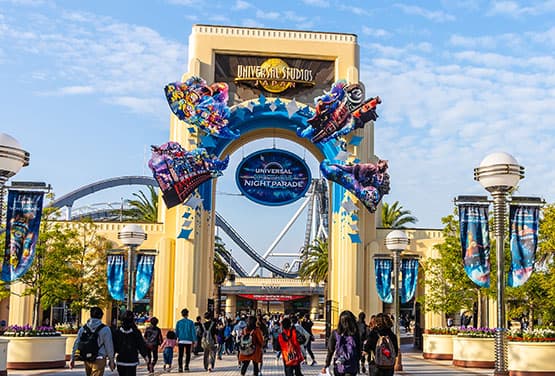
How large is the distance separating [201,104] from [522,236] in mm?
21735

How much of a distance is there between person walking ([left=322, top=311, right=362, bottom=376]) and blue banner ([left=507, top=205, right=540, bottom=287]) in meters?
5.98

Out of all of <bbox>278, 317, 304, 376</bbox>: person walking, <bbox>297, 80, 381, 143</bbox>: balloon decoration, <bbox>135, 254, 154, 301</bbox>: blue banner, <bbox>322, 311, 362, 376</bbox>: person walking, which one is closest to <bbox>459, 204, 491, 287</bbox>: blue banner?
<bbox>278, 317, 304, 376</bbox>: person walking

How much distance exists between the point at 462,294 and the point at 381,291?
3.44 metres

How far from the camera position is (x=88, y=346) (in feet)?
39.7

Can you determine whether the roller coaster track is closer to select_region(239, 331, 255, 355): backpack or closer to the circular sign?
the circular sign

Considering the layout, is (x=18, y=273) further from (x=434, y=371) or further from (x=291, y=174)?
(x=291, y=174)

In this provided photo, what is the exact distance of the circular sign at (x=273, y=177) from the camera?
3888cm

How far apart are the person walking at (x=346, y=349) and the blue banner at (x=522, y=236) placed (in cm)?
598

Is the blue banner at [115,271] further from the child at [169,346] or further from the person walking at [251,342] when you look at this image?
the person walking at [251,342]

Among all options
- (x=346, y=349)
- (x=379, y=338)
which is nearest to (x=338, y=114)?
(x=379, y=338)

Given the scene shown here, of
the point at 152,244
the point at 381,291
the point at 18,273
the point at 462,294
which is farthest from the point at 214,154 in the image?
the point at 18,273

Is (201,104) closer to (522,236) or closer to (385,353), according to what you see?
(522,236)

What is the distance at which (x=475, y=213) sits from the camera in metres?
19.0

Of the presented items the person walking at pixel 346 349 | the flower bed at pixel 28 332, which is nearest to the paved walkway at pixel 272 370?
the flower bed at pixel 28 332
